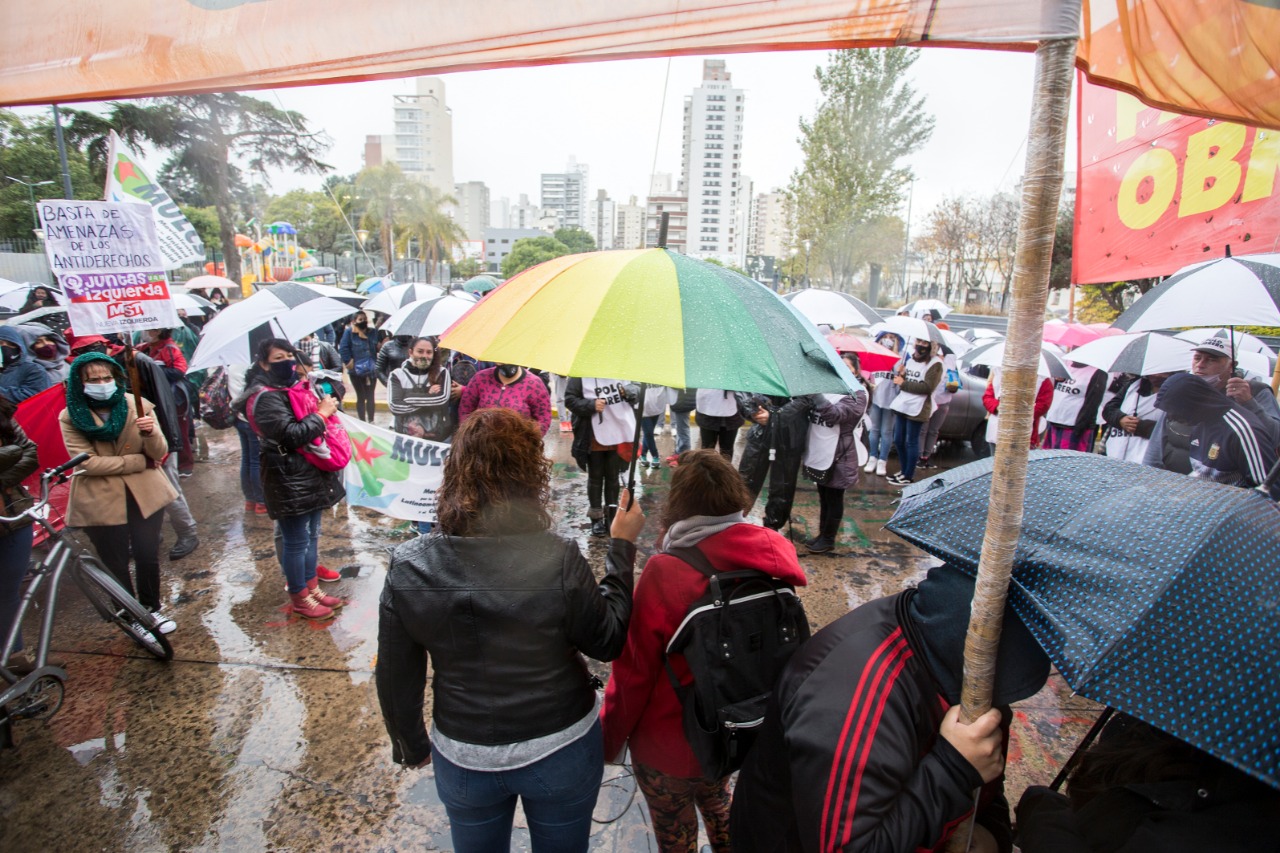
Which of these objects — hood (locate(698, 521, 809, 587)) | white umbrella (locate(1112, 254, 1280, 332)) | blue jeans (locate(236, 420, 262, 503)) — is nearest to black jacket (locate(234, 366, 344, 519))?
blue jeans (locate(236, 420, 262, 503))

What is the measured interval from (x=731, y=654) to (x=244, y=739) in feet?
9.33

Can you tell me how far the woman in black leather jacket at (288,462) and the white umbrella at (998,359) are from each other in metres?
5.69

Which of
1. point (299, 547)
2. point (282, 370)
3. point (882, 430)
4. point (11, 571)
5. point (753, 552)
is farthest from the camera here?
point (882, 430)

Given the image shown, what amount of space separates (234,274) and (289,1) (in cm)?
3784

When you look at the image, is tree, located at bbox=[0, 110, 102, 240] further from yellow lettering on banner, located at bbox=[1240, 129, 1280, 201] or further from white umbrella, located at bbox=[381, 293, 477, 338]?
yellow lettering on banner, located at bbox=[1240, 129, 1280, 201]

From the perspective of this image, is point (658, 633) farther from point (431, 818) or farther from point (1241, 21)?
point (1241, 21)

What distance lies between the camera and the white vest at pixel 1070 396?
7.06 meters

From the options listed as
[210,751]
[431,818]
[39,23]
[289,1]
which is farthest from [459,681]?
[210,751]

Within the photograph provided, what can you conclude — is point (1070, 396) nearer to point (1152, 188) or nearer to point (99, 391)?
point (1152, 188)

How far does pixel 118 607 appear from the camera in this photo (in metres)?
3.64

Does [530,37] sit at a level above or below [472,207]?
below

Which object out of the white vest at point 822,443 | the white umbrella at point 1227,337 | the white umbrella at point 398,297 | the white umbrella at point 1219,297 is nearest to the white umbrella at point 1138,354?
the white umbrella at point 1227,337

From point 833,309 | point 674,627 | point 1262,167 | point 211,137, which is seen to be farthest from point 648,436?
point 211,137

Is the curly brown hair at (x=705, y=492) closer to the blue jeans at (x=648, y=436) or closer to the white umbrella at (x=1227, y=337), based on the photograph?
the blue jeans at (x=648, y=436)
